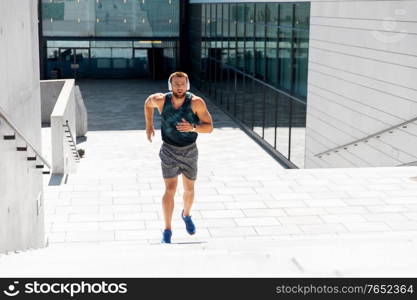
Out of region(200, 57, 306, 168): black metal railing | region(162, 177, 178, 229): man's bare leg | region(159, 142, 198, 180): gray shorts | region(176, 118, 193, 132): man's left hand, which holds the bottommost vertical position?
region(200, 57, 306, 168): black metal railing

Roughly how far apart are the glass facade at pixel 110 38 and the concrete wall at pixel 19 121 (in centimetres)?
3310

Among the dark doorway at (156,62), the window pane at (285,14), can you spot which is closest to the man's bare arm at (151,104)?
the window pane at (285,14)

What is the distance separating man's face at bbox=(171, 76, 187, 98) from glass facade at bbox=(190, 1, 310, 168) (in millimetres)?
11362

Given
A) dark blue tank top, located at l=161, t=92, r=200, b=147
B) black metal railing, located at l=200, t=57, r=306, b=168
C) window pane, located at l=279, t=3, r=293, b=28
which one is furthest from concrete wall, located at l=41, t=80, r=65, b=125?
dark blue tank top, located at l=161, t=92, r=200, b=147

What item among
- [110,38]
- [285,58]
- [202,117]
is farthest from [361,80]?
[110,38]

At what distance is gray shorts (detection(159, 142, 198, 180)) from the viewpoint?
6.90 meters

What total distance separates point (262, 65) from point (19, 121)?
56.2 ft

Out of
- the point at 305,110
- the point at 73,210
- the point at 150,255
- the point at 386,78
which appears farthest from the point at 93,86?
the point at 150,255

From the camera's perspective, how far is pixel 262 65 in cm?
2345

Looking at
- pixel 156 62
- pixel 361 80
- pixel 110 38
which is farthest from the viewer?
pixel 156 62

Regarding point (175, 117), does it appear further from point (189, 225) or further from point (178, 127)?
point (189, 225)

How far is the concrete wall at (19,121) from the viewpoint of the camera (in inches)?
237

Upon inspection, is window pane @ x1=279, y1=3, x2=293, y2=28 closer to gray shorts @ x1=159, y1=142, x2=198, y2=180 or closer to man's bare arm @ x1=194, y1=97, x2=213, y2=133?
gray shorts @ x1=159, y1=142, x2=198, y2=180

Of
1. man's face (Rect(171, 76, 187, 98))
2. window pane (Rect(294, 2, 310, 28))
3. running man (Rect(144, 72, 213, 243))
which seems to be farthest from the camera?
window pane (Rect(294, 2, 310, 28))
